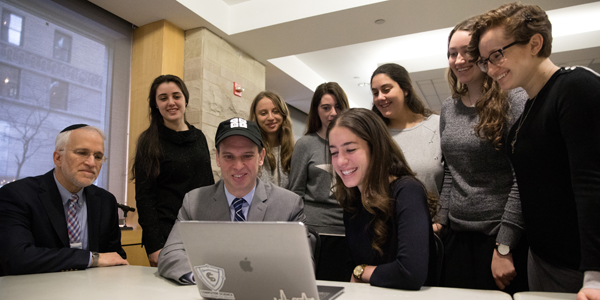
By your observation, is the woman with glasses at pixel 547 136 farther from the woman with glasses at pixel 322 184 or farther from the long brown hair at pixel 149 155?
the long brown hair at pixel 149 155

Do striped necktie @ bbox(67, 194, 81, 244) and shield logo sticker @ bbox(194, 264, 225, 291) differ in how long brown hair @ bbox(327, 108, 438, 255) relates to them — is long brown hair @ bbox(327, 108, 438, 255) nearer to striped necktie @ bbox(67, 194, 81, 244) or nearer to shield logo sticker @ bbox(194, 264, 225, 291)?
shield logo sticker @ bbox(194, 264, 225, 291)

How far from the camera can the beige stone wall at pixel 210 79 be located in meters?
4.25

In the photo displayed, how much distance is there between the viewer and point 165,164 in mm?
2375

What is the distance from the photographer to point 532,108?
1271mm

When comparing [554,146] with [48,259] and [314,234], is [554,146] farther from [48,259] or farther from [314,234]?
[48,259]

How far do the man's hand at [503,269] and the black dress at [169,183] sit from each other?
5.59 ft

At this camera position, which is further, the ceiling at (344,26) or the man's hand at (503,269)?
the ceiling at (344,26)

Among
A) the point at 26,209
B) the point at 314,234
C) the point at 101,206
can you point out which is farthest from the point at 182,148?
the point at 314,234

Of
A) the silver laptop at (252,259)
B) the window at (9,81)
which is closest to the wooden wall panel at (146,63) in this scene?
the window at (9,81)

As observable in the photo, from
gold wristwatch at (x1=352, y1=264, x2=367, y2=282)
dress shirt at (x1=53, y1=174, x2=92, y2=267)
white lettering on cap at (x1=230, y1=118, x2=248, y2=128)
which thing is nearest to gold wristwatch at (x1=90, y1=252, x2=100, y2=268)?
dress shirt at (x1=53, y1=174, x2=92, y2=267)

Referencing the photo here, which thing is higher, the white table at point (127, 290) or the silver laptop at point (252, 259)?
the silver laptop at point (252, 259)

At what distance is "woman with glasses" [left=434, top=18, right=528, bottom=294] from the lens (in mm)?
1562

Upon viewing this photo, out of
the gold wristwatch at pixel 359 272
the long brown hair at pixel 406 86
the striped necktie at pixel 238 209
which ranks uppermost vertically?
the long brown hair at pixel 406 86

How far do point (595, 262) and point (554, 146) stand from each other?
372 millimetres
